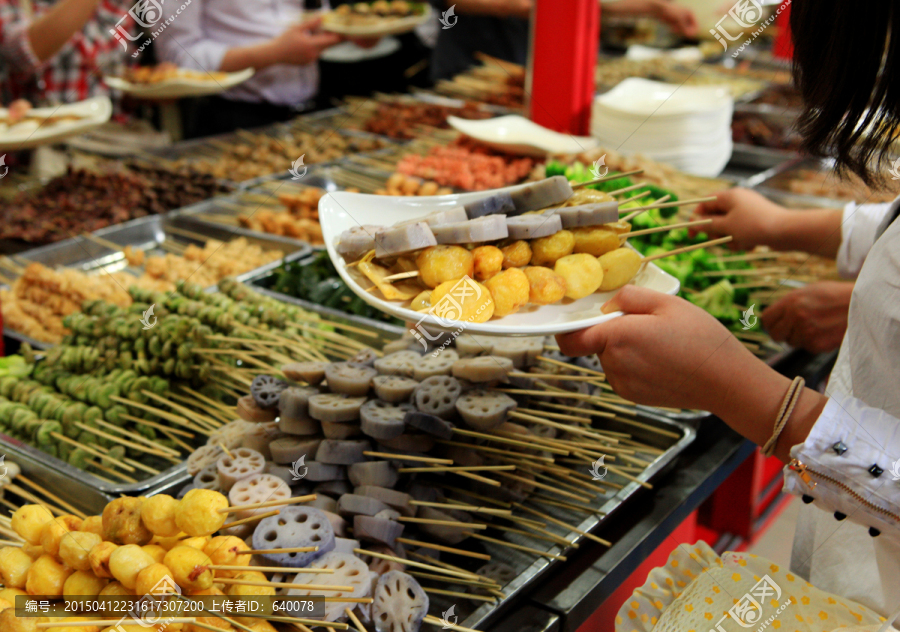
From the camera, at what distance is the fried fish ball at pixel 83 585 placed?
133 centimetres

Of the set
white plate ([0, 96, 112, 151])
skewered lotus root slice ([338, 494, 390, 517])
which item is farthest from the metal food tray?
white plate ([0, 96, 112, 151])

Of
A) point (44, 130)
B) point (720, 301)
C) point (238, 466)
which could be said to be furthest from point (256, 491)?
point (44, 130)

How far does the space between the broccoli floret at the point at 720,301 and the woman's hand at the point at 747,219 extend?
21cm

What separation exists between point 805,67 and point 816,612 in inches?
45.2

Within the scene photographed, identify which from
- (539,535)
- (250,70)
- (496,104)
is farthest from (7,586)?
(496,104)

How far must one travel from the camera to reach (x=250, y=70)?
15.9 feet

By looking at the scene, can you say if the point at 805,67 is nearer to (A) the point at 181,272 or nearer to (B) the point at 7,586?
(B) the point at 7,586

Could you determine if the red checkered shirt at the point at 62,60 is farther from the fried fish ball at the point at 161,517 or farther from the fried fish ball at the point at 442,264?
the fried fish ball at the point at 161,517

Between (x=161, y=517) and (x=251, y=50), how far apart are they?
4340 millimetres

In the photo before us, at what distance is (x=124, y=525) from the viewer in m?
1.37

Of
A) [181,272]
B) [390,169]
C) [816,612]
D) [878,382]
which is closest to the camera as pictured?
[878,382]

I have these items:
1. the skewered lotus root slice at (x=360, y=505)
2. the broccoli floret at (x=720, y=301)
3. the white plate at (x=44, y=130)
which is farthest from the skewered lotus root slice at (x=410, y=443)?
the white plate at (x=44, y=130)

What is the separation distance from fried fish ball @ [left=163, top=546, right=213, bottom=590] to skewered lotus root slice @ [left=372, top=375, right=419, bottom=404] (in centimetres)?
56

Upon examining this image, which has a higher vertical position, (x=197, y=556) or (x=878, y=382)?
(x=878, y=382)
